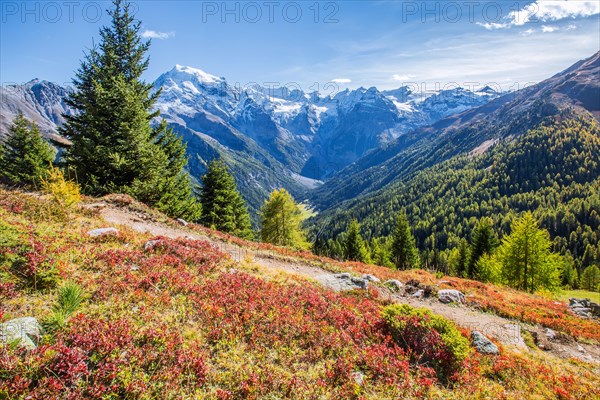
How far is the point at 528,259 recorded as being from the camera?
38375 millimetres

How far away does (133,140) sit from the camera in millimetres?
23062

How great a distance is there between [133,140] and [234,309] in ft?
61.9

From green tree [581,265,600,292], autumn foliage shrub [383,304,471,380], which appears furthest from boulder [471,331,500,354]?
green tree [581,265,600,292]

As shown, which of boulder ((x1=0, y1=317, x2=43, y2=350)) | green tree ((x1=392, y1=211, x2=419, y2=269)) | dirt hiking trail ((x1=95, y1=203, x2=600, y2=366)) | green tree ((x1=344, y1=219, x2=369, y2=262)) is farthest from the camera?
green tree ((x1=392, y1=211, x2=419, y2=269))

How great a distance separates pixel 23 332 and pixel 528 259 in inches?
1883

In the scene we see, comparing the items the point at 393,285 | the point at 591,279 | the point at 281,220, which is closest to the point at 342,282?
the point at 393,285

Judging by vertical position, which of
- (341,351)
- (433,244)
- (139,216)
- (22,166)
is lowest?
(433,244)

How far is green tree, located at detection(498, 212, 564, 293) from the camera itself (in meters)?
38.0

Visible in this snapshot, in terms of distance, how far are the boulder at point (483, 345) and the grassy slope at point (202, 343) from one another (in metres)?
0.37

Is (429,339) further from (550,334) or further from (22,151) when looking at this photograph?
(22,151)

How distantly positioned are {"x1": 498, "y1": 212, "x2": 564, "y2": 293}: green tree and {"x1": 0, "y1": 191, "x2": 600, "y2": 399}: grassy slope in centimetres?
3187

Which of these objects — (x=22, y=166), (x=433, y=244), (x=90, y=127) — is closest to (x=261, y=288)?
(x=90, y=127)

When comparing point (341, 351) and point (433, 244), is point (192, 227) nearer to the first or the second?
point (341, 351)

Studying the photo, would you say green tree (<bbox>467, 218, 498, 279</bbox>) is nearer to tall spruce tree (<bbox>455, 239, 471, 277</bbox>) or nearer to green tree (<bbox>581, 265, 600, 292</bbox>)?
tall spruce tree (<bbox>455, 239, 471, 277</bbox>)
